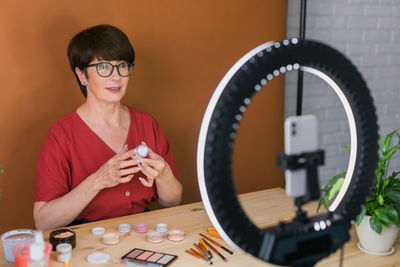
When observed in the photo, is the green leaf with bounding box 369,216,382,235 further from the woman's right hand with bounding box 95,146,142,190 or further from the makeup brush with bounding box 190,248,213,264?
the woman's right hand with bounding box 95,146,142,190

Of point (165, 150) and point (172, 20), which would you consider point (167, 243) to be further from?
point (172, 20)

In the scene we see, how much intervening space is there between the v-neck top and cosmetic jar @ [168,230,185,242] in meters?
0.42

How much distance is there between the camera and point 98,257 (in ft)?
3.31

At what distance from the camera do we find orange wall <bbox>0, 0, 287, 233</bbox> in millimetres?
1622

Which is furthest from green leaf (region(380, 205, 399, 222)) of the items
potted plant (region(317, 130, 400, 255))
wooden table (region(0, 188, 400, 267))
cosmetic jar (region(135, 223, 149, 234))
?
cosmetic jar (region(135, 223, 149, 234))

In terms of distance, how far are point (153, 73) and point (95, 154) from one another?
0.53m

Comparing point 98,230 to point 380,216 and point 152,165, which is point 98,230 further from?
point 380,216

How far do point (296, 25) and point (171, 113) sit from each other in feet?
2.74

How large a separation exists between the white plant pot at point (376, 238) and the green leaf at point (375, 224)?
13 millimetres

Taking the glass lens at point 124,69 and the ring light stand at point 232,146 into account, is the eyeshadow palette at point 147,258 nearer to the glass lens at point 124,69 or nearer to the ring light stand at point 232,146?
the ring light stand at point 232,146

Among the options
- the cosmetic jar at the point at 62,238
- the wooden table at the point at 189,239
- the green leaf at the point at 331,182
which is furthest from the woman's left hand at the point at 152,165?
the green leaf at the point at 331,182

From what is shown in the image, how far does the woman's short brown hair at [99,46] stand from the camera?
4.88ft

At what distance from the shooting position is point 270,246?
0.60 meters

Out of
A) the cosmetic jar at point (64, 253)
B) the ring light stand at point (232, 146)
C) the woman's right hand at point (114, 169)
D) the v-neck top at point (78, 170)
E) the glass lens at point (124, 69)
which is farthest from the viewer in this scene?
the glass lens at point (124, 69)
